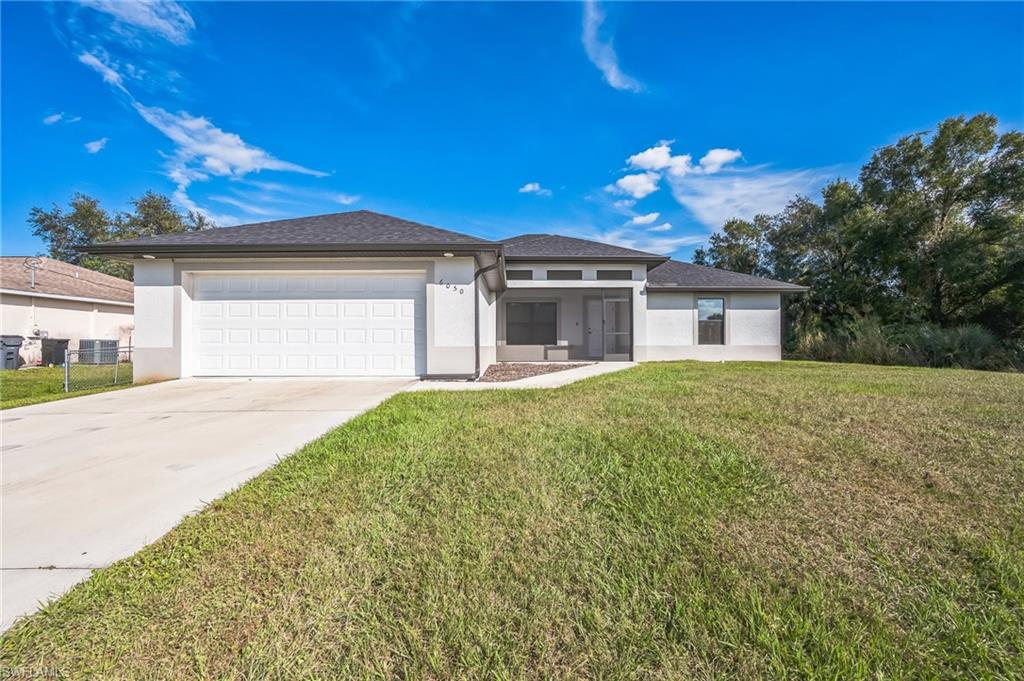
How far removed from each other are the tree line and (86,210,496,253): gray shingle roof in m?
15.0

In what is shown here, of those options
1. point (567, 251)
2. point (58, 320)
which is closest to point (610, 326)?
point (567, 251)

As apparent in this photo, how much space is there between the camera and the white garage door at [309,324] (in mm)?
8953

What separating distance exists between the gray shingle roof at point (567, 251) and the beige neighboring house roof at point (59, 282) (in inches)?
571

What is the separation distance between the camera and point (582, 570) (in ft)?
6.68

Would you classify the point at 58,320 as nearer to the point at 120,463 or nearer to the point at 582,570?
the point at 120,463

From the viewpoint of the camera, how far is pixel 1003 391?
6.34m

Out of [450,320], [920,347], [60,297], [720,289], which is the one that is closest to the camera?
[450,320]

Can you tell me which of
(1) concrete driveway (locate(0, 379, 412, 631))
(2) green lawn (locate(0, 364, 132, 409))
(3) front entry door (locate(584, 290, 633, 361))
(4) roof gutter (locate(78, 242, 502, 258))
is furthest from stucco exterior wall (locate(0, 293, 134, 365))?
(3) front entry door (locate(584, 290, 633, 361))

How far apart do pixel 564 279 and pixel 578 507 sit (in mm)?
11072

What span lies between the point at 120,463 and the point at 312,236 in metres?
6.78

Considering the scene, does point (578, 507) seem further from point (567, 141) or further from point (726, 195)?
point (726, 195)

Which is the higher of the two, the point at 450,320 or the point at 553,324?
the point at 553,324

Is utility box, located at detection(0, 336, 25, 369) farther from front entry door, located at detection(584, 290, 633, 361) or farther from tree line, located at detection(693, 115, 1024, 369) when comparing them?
tree line, located at detection(693, 115, 1024, 369)

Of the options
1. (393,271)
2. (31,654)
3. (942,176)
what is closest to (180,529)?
(31,654)
